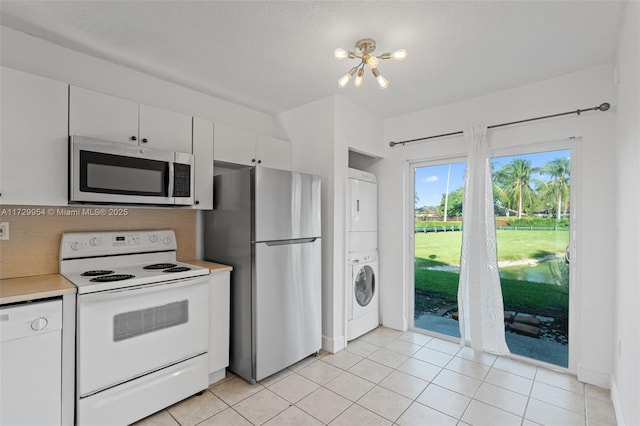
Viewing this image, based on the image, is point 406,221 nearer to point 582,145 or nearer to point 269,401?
point 582,145

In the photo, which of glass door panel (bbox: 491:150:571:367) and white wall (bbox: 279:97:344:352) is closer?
glass door panel (bbox: 491:150:571:367)

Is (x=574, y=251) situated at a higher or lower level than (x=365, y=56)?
lower

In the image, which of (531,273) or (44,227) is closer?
(44,227)

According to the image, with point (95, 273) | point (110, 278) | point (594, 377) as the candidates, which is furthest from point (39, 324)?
point (594, 377)

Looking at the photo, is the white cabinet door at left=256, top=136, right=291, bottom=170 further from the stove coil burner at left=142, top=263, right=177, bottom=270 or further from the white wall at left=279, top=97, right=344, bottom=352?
the stove coil burner at left=142, top=263, right=177, bottom=270

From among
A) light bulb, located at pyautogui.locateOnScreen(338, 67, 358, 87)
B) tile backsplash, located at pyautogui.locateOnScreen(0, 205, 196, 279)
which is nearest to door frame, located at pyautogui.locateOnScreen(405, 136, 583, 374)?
light bulb, located at pyautogui.locateOnScreen(338, 67, 358, 87)

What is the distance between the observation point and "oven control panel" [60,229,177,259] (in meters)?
2.15

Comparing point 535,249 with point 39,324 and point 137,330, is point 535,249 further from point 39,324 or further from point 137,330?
point 39,324

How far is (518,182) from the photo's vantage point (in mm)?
2895

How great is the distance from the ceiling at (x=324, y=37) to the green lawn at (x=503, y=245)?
1368 millimetres

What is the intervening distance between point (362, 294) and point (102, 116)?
284 centimetres

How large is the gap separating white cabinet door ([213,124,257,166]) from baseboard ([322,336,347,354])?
1865mm

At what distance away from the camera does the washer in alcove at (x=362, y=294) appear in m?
3.21

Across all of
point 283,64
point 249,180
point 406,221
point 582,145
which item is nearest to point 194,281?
point 249,180
